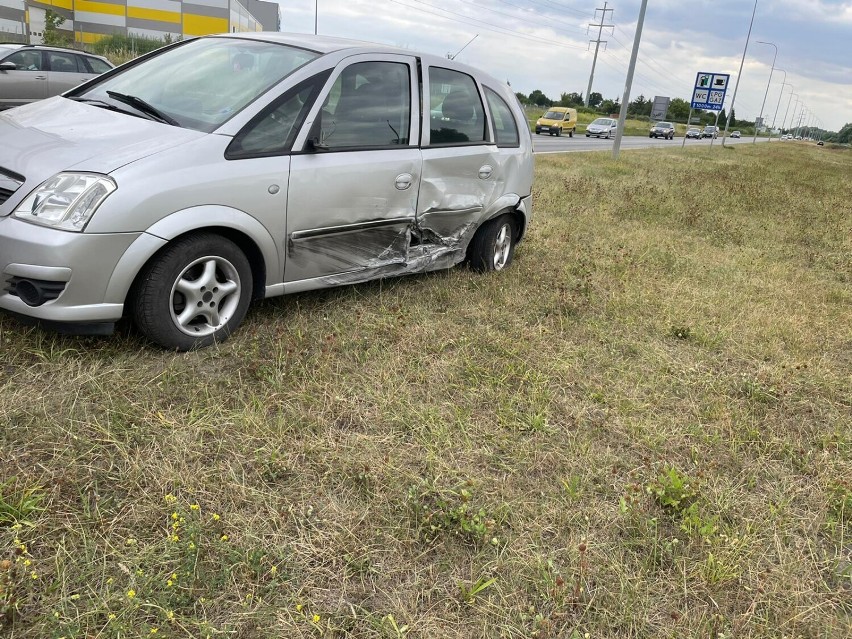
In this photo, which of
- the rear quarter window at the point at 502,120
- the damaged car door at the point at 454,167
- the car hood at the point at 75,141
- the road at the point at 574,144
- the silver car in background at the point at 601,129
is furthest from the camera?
the silver car in background at the point at 601,129

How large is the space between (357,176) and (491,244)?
179 centimetres

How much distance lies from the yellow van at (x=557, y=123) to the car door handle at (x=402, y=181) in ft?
111

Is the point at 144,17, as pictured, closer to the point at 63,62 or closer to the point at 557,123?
the point at 557,123

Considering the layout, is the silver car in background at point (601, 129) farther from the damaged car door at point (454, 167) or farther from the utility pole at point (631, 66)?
the damaged car door at point (454, 167)

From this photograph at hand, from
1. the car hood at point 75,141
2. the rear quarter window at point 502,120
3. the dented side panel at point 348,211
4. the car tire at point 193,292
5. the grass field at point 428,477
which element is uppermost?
the rear quarter window at point 502,120

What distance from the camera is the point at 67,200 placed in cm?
300

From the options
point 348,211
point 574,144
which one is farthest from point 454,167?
point 574,144

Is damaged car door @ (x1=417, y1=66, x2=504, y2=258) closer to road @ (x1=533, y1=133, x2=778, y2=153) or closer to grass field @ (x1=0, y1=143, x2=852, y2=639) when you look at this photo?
grass field @ (x1=0, y1=143, x2=852, y2=639)

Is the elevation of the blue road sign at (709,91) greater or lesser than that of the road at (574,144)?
greater

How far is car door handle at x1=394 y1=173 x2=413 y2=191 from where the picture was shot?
430 centimetres

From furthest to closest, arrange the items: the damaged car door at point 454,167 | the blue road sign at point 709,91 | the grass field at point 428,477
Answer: the blue road sign at point 709,91 < the damaged car door at point 454,167 < the grass field at point 428,477

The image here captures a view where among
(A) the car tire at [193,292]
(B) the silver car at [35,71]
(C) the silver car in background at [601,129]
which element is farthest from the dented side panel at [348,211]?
(C) the silver car in background at [601,129]

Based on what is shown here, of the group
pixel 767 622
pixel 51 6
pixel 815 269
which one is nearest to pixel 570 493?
pixel 767 622

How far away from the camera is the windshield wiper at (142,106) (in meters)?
3.57
